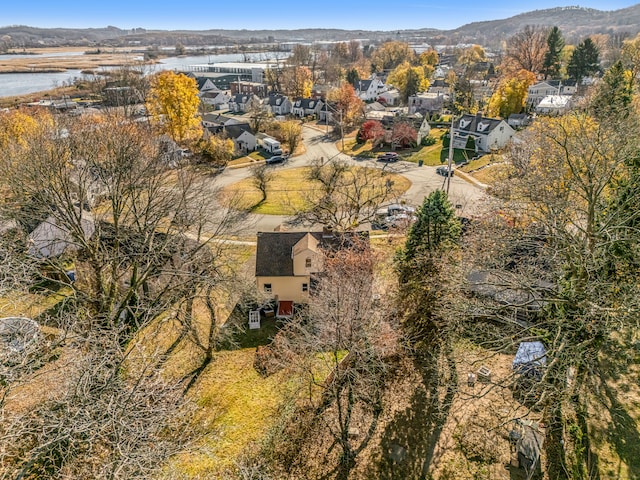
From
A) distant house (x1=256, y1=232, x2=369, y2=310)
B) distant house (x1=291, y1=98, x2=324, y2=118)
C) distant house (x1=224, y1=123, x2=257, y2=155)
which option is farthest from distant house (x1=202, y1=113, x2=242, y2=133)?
distant house (x1=256, y1=232, x2=369, y2=310)

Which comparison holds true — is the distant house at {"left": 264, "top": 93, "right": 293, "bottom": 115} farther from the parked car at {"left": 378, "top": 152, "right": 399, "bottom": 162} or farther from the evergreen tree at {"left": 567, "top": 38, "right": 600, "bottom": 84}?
the evergreen tree at {"left": 567, "top": 38, "right": 600, "bottom": 84}

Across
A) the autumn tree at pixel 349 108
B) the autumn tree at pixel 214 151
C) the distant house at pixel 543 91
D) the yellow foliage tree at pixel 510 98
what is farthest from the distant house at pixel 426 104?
the autumn tree at pixel 214 151

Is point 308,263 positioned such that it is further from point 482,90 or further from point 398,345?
point 482,90

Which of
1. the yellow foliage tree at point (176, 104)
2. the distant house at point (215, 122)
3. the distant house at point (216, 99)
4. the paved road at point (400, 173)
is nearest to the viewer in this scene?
the paved road at point (400, 173)

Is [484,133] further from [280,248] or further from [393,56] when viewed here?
[393,56]

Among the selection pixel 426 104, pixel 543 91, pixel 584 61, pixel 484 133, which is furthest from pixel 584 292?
pixel 584 61

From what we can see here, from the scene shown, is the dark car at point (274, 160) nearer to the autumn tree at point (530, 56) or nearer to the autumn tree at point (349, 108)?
the autumn tree at point (349, 108)
